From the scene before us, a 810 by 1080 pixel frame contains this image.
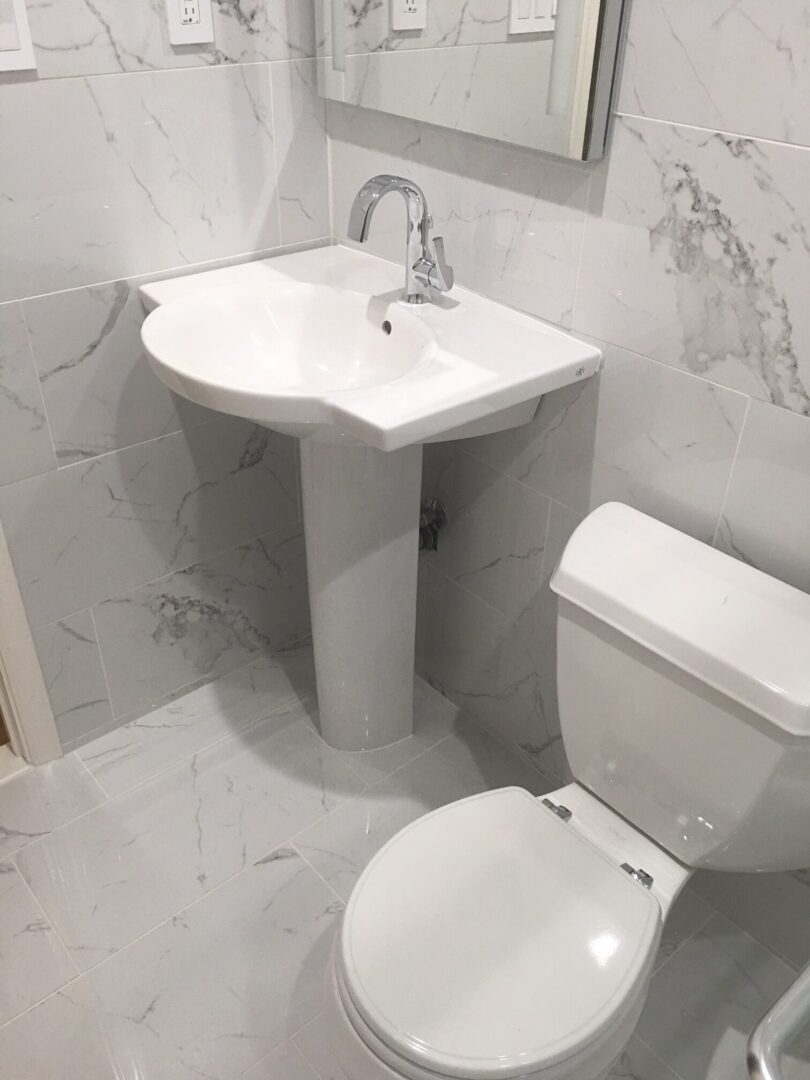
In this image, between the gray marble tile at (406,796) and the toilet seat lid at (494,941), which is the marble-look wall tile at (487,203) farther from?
the gray marble tile at (406,796)

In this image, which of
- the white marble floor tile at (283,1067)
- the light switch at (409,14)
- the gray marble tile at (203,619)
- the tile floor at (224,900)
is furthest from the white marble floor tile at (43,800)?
the light switch at (409,14)

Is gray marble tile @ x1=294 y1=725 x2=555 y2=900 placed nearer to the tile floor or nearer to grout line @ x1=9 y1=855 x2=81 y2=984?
the tile floor

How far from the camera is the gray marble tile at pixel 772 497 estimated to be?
1119mm

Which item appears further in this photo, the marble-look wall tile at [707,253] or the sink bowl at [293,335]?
the sink bowl at [293,335]

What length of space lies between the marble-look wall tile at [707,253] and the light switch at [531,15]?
0.17 m

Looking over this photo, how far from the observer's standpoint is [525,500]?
5.06 ft

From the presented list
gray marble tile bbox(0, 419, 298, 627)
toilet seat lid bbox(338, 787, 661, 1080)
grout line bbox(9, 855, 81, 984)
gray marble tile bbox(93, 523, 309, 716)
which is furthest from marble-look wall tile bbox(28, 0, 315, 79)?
grout line bbox(9, 855, 81, 984)

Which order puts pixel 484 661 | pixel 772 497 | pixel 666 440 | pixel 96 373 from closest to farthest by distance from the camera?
1. pixel 772 497
2. pixel 666 440
3. pixel 96 373
4. pixel 484 661

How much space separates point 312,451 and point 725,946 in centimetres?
108

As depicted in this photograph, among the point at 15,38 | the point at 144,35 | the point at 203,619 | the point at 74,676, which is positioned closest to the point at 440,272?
the point at 144,35

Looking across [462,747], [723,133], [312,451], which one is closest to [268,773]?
[462,747]

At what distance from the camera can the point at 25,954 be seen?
1.46 metres

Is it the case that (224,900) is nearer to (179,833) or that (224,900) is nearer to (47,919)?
(179,833)

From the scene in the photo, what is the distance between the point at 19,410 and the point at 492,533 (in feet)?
2.75
